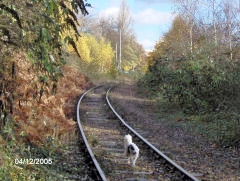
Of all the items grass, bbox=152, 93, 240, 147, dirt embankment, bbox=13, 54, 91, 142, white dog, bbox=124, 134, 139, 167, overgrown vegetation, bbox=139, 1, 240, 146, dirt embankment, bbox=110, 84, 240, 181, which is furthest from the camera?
overgrown vegetation, bbox=139, 1, 240, 146

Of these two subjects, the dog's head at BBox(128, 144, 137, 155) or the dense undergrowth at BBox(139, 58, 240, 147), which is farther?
the dense undergrowth at BBox(139, 58, 240, 147)

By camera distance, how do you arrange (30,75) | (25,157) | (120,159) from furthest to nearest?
(30,75) < (120,159) < (25,157)

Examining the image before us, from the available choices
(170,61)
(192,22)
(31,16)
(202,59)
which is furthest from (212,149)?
(192,22)

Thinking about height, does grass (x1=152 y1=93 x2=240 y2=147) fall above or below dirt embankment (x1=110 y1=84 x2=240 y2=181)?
above

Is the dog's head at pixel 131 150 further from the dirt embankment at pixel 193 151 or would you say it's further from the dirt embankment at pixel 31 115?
the dirt embankment at pixel 31 115

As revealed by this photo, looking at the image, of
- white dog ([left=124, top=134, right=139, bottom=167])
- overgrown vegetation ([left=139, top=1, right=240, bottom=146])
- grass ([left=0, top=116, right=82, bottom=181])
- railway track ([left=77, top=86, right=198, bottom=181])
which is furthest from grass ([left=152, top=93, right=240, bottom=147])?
grass ([left=0, top=116, right=82, bottom=181])

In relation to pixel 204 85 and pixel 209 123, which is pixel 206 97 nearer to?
pixel 204 85

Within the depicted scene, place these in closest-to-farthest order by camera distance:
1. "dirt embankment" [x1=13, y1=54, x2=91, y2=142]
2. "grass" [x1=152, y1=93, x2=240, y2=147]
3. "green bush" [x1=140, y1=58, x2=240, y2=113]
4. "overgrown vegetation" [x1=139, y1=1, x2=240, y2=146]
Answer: "dirt embankment" [x1=13, y1=54, x2=91, y2=142], "grass" [x1=152, y1=93, x2=240, y2=147], "overgrown vegetation" [x1=139, y1=1, x2=240, y2=146], "green bush" [x1=140, y1=58, x2=240, y2=113]

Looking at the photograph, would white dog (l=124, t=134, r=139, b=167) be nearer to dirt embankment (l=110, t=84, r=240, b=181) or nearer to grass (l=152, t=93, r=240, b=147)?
dirt embankment (l=110, t=84, r=240, b=181)

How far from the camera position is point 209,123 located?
12586 mm

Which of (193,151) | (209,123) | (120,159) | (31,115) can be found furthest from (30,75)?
(209,123)

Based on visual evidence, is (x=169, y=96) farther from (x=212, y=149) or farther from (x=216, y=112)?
(x=212, y=149)

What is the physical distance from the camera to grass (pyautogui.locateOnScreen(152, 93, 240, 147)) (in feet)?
31.8

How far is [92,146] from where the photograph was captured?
886 cm
